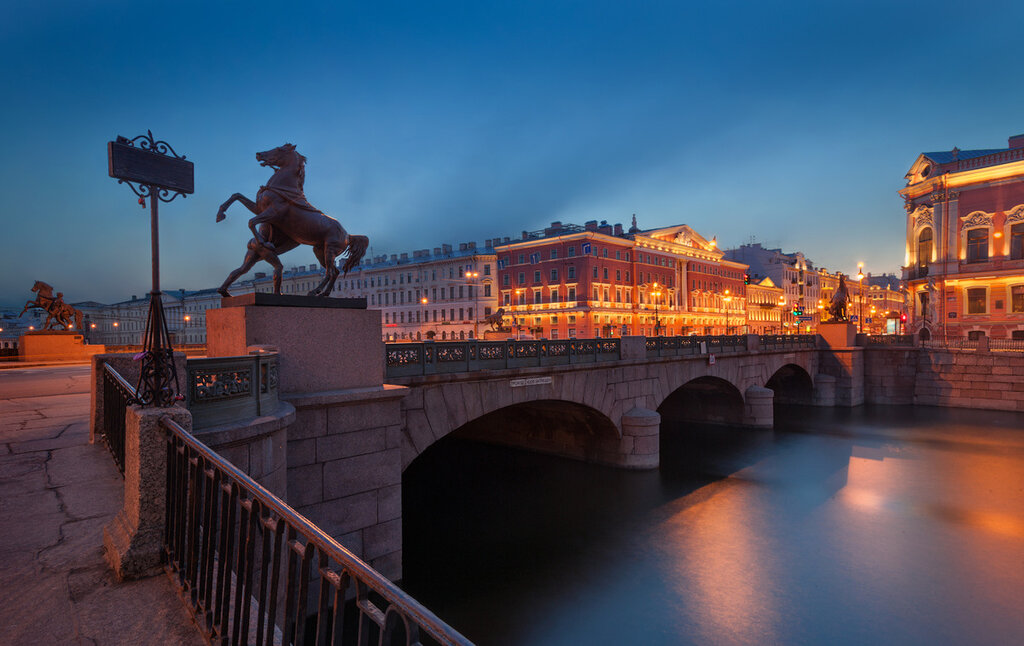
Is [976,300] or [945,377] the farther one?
[976,300]

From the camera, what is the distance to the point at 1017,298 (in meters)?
36.0

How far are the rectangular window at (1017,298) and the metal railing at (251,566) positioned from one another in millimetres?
49185

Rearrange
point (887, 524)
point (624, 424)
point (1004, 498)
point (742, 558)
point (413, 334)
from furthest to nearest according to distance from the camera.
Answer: point (413, 334), point (624, 424), point (1004, 498), point (887, 524), point (742, 558)

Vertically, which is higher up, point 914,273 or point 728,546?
point 914,273

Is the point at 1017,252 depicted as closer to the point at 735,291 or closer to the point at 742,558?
the point at 742,558

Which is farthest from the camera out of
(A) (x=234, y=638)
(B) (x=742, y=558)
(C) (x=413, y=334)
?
(C) (x=413, y=334)

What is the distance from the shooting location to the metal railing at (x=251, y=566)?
1.85 metres

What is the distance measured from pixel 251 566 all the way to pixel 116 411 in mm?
4666

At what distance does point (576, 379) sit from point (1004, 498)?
1347 centimetres

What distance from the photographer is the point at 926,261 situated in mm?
41156

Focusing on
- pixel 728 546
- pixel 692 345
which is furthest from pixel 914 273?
pixel 728 546

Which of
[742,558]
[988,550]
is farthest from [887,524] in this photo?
[742,558]

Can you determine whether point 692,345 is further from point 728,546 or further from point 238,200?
point 238,200

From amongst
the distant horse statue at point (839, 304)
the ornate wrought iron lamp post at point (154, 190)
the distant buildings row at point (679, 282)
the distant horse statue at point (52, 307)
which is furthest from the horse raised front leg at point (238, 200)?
the distant horse statue at point (839, 304)
